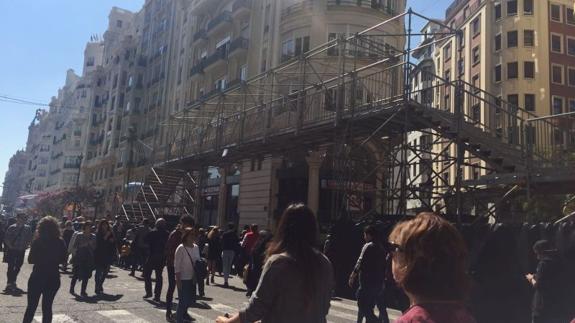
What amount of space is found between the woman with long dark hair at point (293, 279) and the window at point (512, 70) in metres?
41.0

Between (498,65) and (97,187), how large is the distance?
43.3 m

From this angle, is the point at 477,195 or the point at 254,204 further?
the point at 254,204

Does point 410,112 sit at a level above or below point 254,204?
above

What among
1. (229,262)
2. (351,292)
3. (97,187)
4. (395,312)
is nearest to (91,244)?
(229,262)

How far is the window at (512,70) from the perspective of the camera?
1560 inches

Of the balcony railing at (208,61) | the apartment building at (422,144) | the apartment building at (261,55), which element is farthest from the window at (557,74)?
the balcony railing at (208,61)

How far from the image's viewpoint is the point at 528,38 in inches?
1574

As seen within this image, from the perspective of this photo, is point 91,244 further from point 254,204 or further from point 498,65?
point 498,65

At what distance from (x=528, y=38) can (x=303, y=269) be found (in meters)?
42.9

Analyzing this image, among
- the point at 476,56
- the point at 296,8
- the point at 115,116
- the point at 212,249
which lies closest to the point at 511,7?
the point at 476,56

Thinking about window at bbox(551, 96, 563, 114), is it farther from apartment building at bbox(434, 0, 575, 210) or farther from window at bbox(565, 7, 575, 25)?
window at bbox(565, 7, 575, 25)

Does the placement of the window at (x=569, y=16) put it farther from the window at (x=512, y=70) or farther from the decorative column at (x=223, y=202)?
the decorative column at (x=223, y=202)

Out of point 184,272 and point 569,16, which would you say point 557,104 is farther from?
point 184,272

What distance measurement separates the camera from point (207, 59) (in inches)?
1377
